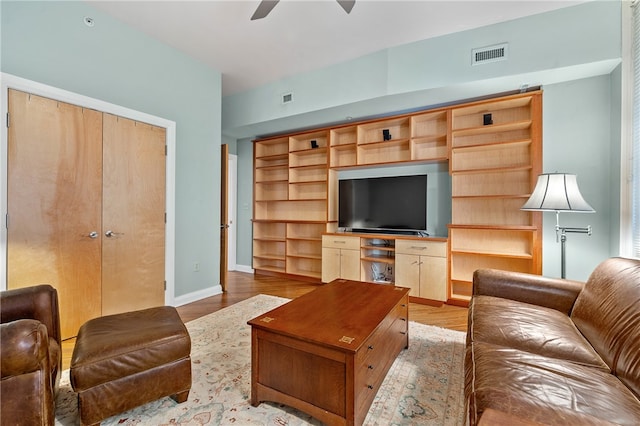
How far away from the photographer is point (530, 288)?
6.73 feet

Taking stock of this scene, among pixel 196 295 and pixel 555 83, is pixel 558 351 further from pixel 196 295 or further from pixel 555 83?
pixel 196 295

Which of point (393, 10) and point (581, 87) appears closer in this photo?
point (393, 10)

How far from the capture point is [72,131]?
245cm

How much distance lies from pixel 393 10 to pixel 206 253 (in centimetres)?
342

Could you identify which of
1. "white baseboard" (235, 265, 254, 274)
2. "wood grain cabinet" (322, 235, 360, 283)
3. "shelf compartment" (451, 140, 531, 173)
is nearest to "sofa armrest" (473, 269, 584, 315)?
"shelf compartment" (451, 140, 531, 173)

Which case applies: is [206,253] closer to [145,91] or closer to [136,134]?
[136,134]

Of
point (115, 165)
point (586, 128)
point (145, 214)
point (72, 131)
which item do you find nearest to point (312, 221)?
point (145, 214)

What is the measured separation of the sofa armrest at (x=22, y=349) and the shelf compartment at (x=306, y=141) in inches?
156

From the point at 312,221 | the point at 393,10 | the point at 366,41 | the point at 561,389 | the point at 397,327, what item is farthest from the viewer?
the point at 312,221

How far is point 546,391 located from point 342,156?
3821mm

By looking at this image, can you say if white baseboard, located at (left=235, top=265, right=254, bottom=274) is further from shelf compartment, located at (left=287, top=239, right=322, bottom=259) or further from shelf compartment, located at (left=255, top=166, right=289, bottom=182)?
shelf compartment, located at (left=255, top=166, right=289, bottom=182)

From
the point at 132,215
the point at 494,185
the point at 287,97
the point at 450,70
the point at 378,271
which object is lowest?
the point at 378,271

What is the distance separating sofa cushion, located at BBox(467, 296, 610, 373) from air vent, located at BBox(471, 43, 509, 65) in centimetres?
234

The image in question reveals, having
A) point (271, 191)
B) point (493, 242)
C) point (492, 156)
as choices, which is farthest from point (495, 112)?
point (271, 191)
